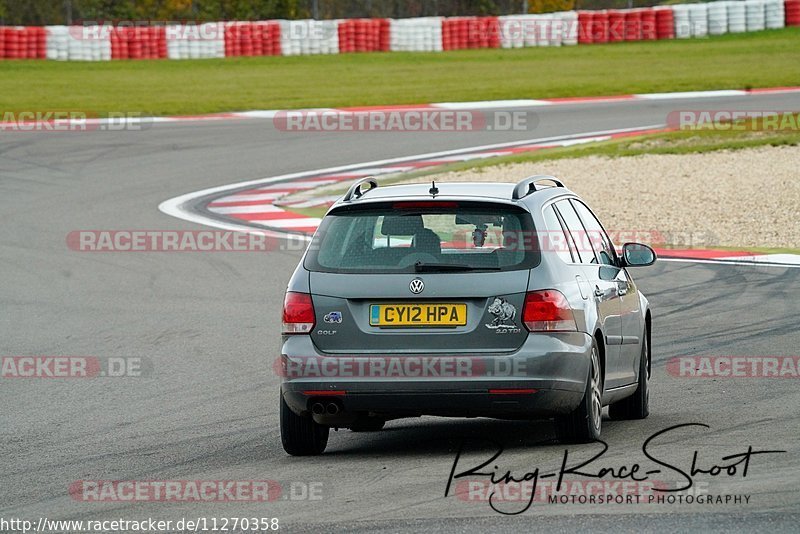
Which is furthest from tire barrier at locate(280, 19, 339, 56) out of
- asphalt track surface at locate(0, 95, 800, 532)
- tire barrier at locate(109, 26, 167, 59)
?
asphalt track surface at locate(0, 95, 800, 532)

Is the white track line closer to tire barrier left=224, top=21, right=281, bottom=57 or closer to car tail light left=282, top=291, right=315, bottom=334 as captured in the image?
car tail light left=282, top=291, right=315, bottom=334

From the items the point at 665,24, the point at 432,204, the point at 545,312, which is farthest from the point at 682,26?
the point at 545,312

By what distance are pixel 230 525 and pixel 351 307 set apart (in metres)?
1.56

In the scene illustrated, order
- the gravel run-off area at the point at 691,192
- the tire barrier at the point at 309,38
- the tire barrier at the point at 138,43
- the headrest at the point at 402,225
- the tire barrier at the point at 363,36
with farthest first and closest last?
the tire barrier at the point at 363,36
the tire barrier at the point at 309,38
the tire barrier at the point at 138,43
the gravel run-off area at the point at 691,192
the headrest at the point at 402,225

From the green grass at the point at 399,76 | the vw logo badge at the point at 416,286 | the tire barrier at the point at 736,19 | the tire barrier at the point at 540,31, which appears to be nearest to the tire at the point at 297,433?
the vw logo badge at the point at 416,286

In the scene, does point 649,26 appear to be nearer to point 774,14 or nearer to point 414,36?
point 774,14

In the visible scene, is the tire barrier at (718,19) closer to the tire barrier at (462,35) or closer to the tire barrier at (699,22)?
the tire barrier at (699,22)

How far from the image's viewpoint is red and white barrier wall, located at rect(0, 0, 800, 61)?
41.9 metres

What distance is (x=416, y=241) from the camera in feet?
24.1

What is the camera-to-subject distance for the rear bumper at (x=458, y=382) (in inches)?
277

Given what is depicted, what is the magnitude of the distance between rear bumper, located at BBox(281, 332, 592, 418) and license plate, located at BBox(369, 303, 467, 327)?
167 millimetres

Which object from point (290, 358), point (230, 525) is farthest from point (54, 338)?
point (230, 525)

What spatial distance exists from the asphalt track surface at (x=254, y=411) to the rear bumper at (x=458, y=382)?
0.89 feet

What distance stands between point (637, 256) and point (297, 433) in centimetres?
234
